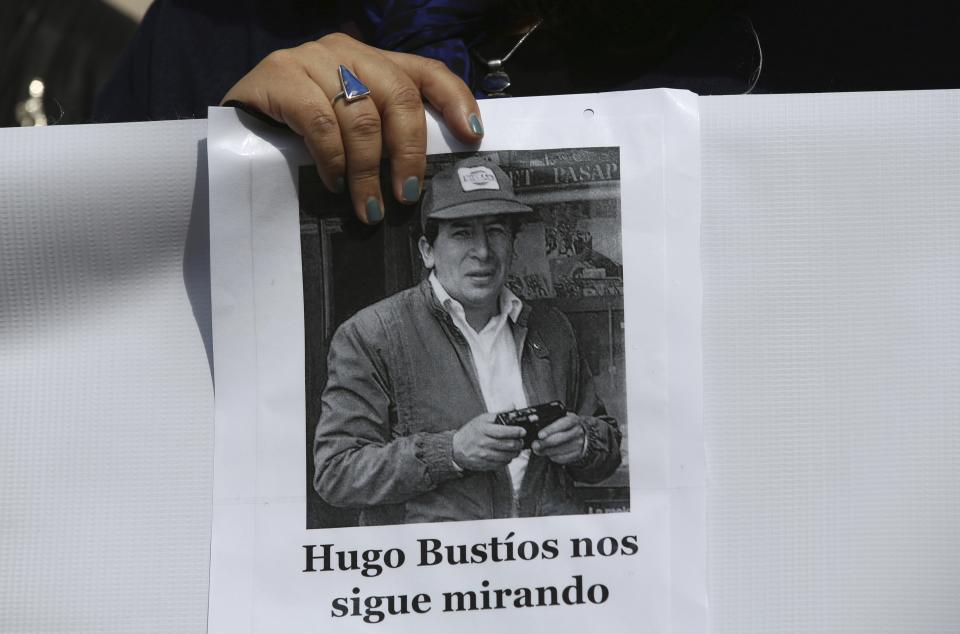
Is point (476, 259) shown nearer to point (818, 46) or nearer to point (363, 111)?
point (363, 111)

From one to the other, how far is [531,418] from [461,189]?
13 cm

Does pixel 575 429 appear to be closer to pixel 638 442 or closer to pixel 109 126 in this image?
pixel 638 442

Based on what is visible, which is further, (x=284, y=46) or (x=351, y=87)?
(x=284, y=46)

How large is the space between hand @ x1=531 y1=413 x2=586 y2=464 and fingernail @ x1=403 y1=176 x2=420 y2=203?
0.14m

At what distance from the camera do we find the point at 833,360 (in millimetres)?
462

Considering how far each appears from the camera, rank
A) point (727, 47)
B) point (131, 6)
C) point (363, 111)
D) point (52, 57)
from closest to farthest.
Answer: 1. point (363, 111)
2. point (727, 47)
3. point (52, 57)
4. point (131, 6)

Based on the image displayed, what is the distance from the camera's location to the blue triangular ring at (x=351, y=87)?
424mm

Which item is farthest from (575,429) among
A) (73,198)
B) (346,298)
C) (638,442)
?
(73,198)

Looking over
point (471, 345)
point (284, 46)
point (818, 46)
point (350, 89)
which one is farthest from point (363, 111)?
point (818, 46)

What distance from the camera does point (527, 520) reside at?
44 centimetres

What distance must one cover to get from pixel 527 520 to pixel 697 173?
21cm

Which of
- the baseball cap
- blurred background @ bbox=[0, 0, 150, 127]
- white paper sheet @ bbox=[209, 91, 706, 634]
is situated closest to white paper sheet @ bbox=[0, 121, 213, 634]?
white paper sheet @ bbox=[209, 91, 706, 634]

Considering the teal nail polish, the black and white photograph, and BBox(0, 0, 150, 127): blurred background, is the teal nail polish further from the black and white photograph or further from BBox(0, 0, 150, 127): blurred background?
BBox(0, 0, 150, 127): blurred background

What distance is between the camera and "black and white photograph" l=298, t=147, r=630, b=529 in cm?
44
